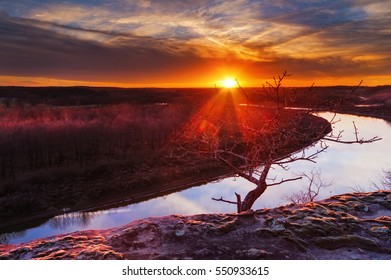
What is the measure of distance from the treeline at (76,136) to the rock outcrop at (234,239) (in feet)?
58.9

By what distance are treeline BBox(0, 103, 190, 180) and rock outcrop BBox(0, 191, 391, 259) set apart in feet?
58.9

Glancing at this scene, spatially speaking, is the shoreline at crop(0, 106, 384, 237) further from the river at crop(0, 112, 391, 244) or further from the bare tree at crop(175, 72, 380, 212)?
the bare tree at crop(175, 72, 380, 212)

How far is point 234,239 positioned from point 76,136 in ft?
82.4

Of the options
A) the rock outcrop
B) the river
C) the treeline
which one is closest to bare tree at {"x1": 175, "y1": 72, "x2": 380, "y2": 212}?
the rock outcrop

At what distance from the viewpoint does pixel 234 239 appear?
135 inches

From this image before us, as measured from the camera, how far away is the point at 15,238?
13773 millimetres

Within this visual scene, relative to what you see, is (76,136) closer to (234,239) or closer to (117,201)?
(117,201)

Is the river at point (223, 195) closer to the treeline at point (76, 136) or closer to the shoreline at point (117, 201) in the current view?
the shoreline at point (117, 201)

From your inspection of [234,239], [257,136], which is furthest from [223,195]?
[234,239]

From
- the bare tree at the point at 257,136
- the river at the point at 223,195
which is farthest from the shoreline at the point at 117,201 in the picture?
the bare tree at the point at 257,136

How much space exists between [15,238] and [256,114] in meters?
11.6

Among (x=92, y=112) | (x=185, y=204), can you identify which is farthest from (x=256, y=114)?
(x=92, y=112)

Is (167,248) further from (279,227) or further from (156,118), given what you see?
(156,118)

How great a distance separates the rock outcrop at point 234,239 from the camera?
10.4 ft
